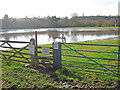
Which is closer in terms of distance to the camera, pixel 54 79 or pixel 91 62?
pixel 54 79

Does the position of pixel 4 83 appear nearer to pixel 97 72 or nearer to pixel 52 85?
pixel 52 85

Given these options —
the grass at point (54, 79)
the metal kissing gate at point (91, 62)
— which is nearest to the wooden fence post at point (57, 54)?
the metal kissing gate at point (91, 62)

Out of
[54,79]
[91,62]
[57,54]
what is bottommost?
[54,79]

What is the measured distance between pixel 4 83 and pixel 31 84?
3.44 feet

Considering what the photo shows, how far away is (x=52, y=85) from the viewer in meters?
5.11

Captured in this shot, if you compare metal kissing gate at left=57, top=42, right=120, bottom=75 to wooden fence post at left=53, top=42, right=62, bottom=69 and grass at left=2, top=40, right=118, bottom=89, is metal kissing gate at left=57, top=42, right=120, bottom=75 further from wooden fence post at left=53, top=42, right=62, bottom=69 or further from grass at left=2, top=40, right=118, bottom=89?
grass at left=2, top=40, right=118, bottom=89

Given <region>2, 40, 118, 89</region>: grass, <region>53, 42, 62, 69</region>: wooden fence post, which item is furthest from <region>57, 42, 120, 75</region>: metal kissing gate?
<region>2, 40, 118, 89</region>: grass

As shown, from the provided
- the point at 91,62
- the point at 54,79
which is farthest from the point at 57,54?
the point at 91,62

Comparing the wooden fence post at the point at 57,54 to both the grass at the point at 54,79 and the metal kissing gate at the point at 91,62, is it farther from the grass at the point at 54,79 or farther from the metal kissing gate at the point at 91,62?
the grass at the point at 54,79

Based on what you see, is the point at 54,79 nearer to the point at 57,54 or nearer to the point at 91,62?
the point at 57,54

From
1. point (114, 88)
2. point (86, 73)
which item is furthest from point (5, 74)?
point (114, 88)

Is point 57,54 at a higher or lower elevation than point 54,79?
higher

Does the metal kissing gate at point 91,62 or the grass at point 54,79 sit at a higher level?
the metal kissing gate at point 91,62

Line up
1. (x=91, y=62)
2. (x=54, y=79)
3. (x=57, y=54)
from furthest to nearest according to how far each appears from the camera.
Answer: (x=91, y=62)
(x=57, y=54)
(x=54, y=79)
